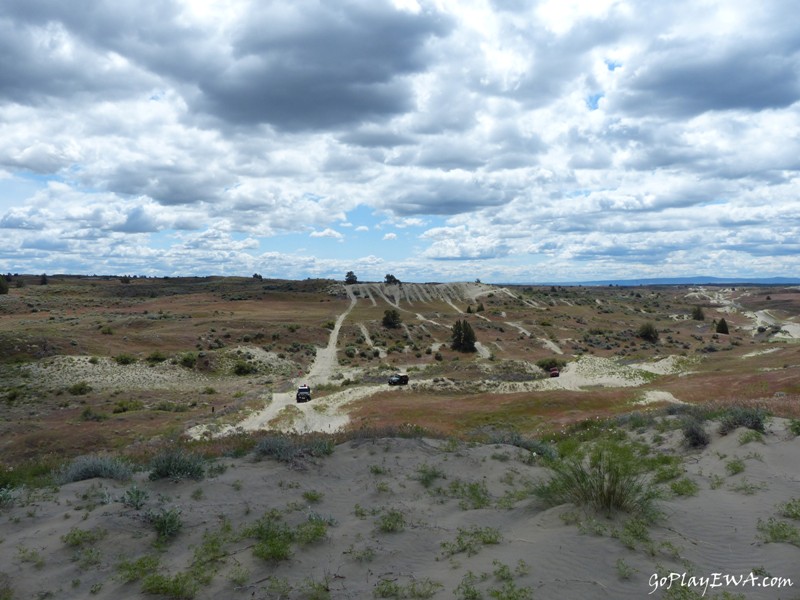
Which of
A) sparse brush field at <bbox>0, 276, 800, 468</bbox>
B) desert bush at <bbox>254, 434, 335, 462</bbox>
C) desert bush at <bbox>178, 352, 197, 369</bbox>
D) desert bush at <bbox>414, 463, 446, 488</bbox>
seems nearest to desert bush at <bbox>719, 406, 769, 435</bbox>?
sparse brush field at <bbox>0, 276, 800, 468</bbox>

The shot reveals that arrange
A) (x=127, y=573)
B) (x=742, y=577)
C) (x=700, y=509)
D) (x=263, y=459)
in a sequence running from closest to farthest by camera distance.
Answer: (x=742, y=577)
(x=127, y=573)
(x=700, y=509)
(x=263, y=459)

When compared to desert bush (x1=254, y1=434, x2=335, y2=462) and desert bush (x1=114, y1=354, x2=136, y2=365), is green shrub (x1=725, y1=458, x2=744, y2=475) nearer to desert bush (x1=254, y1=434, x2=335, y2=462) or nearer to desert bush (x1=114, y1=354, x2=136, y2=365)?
desert bush (x1=254, y1=434, x2=335, y2=462)

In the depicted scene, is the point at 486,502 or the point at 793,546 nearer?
the point at 793,546

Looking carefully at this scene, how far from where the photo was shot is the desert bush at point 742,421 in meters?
15.1

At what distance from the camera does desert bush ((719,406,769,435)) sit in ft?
49.6

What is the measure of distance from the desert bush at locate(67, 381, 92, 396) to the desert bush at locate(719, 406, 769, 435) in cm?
4622

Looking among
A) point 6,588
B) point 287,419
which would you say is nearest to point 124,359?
point 287,419

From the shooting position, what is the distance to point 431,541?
9070 millimetres

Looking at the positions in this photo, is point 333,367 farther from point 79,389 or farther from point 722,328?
point 722,328

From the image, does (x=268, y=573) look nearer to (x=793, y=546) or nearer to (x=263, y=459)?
(x=263, y=459)

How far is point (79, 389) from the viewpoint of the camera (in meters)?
43.0

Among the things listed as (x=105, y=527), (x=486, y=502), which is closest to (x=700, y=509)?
(x=486, y=502)

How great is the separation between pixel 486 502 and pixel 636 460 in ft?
19.0

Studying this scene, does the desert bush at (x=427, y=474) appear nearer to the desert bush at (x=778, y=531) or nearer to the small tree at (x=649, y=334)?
the desert bush at (x=778, y=531)
